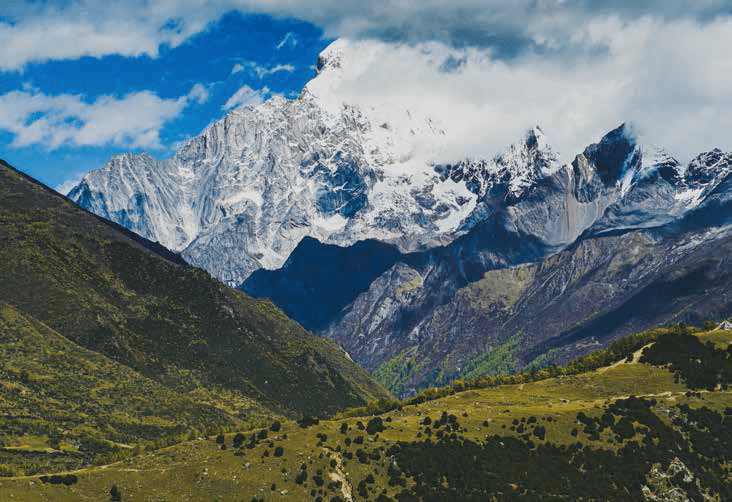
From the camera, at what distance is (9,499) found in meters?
192

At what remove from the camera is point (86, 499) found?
199 meters

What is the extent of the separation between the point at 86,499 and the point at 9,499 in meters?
15.5
